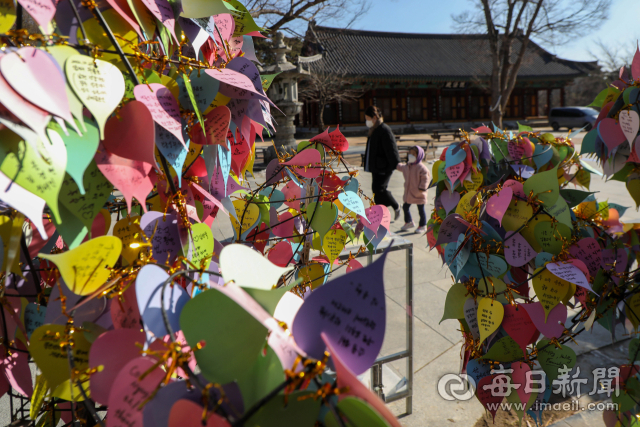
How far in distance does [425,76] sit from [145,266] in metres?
24.0

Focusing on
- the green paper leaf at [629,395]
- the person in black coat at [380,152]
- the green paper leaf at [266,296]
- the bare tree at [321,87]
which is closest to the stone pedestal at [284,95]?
the bare tree at [321,87]

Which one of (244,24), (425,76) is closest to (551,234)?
(244,24)

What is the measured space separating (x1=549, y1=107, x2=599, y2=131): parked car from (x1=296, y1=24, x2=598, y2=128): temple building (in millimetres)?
2553

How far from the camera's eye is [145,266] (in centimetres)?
54

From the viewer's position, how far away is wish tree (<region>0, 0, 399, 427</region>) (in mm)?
478

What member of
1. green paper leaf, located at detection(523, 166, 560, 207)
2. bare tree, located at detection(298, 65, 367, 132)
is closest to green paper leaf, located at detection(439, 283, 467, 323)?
green paper leaf, located at detection(523, 166, 560, 207)

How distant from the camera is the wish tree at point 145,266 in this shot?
48 centimetres

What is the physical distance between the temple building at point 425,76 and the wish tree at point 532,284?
19088 mm

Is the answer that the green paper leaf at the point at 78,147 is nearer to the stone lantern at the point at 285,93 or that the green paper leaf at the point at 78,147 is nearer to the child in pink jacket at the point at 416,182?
the child in pink jacket at the point at 416,182

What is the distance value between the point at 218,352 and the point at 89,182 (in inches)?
14.4

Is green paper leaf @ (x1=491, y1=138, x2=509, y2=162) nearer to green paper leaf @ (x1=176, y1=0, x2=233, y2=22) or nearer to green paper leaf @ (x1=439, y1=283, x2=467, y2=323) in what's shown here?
green paper leaf @ (x1=439, y1=283, x2=467, y2=323)

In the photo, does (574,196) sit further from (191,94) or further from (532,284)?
(191,94)

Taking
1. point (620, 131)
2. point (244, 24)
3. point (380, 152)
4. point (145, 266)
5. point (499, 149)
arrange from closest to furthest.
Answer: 1. point (145, 266)
2. point (244, 24)
3. point (620, 131)
4. point (499, 149)
5. point (380, 152)

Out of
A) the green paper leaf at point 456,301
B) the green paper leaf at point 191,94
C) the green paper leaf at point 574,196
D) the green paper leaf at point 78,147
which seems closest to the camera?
the green paper leaf at point 78,147
